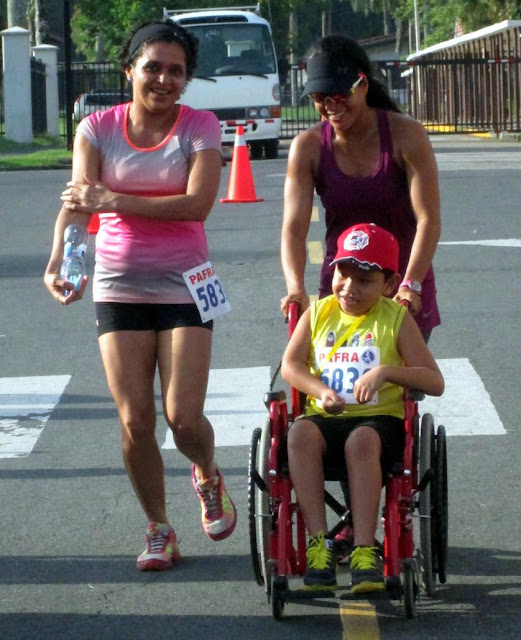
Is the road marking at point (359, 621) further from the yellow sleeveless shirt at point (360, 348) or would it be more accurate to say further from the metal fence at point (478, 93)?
the metal fence at point (478, 93)

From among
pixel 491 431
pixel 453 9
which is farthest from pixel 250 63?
pixel 453 9

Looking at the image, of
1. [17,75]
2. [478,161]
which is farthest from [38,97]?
[478,161]

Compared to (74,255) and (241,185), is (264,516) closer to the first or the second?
(74,255)

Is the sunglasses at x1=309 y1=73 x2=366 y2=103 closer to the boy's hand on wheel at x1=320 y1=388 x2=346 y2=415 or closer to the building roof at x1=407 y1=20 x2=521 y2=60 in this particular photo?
the boy's hand on wheel at x1=320 y1=388 x2=346 y2=415

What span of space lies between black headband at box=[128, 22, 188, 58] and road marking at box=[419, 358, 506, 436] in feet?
9.70

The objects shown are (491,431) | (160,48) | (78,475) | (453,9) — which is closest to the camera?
(160,48)

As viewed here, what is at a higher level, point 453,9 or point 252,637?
point 453,9

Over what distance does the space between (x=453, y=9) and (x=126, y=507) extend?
5571cm

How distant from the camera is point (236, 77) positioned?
28.5 metres

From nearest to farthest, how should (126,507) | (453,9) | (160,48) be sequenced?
(160,48)
(126,507)
(453,9)

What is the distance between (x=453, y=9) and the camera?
5950 cm

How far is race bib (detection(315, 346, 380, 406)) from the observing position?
189 inches

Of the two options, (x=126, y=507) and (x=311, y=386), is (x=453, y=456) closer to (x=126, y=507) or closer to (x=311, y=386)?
(x=126, y=507)

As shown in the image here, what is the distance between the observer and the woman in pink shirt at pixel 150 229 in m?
5.12
